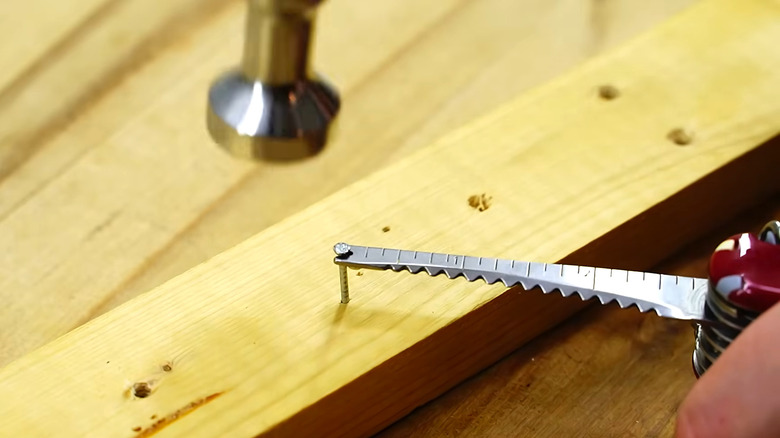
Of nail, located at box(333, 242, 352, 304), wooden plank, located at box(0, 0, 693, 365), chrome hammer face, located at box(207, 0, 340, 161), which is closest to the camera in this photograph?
chrome hammer face, located at box(207, 0, 340, 161)

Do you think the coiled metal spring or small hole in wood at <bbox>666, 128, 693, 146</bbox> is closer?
the coiled metal spring

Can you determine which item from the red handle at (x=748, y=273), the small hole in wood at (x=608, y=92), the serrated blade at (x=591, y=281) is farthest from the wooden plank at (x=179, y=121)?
the red handle at (x=748, y=273)

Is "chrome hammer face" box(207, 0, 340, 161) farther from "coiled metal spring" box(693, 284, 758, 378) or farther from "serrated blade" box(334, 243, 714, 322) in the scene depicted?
"coiled metal spring" box(693, 284, 758, 378)

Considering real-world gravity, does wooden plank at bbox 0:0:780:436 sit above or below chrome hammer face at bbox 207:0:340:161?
below

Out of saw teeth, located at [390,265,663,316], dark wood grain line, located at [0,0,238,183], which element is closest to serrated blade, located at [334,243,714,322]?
saw teeth, located at [390,265,663,316]

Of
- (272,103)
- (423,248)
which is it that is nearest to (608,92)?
(423,248)

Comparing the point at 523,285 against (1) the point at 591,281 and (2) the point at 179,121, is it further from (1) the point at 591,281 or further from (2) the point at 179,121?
(2) the point at 179,121

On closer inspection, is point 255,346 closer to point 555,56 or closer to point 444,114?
point 444,114
